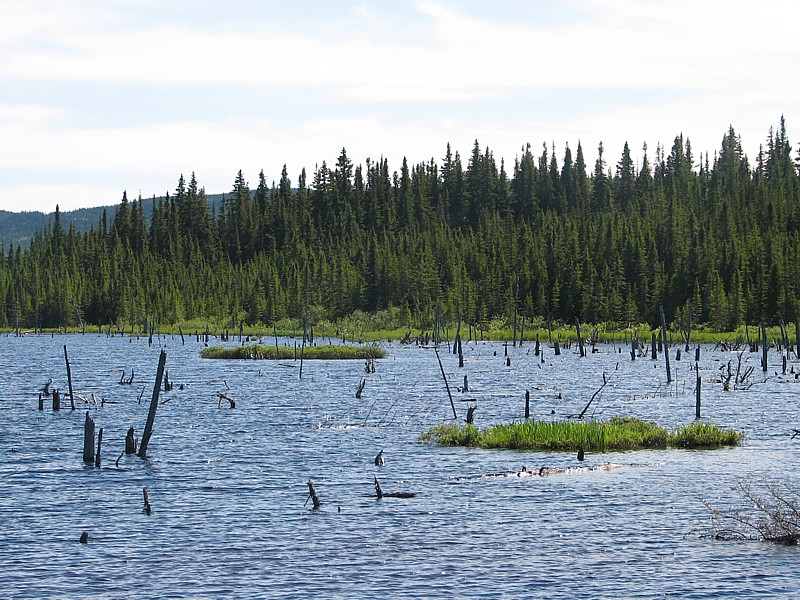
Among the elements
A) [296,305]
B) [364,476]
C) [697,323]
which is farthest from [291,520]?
[296,305]

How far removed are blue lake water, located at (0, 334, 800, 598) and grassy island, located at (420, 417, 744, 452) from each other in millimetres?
971

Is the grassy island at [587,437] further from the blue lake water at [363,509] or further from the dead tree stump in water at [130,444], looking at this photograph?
the dead tree stump in water at [130,444]

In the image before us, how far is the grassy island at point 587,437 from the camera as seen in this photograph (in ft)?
122

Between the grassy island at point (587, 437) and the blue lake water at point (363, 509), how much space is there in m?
0.97

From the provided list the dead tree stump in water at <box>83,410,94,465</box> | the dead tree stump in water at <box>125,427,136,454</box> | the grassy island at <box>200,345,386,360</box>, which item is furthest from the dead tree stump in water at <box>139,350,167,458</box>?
the grassy island at <box>200,345,386,360</box>

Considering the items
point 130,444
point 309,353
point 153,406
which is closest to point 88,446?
point 130,444

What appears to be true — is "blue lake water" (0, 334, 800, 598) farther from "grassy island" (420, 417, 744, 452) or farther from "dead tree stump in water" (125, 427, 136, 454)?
"grassy island" (420, 417, 744, 452)

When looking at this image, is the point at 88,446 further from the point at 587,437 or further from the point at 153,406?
the point at 587,437

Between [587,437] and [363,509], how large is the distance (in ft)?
41.0

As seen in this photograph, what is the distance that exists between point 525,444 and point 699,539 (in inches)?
517

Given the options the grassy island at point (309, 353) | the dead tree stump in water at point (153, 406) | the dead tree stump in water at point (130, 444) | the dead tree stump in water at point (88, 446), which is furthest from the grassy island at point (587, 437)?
the grassy island at point (309, 353)

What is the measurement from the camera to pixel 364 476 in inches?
1289

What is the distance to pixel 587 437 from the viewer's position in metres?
37.5

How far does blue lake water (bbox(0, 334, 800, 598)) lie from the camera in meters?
21.3
